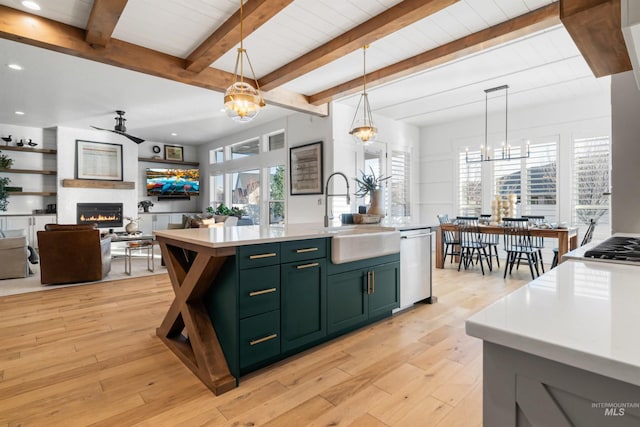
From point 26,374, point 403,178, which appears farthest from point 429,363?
point 403,178

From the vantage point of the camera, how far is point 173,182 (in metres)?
9.81

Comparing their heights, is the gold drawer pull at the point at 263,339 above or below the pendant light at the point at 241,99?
below

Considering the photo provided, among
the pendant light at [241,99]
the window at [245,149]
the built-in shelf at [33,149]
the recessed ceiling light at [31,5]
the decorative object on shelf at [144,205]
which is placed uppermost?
the recessed ceiling light at [31,5]

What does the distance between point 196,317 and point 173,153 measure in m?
8.84

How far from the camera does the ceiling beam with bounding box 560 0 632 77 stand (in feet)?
3.84

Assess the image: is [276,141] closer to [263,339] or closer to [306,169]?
[306,169]

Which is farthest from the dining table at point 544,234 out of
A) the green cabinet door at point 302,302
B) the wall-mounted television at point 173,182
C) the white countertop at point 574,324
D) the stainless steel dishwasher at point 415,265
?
the wall-mounted television at point 173,182

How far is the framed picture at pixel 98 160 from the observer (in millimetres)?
7941

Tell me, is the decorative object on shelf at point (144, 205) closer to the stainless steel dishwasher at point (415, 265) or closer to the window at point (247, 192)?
the window at point (247, 192)

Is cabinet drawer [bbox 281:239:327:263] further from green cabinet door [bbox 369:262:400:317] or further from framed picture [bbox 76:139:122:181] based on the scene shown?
framed picture [bbox 76:139:122:181]

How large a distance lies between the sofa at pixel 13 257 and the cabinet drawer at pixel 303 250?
15.5ft

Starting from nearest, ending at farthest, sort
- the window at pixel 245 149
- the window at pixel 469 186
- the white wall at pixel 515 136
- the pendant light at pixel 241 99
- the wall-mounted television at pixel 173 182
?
1. the pendant light at pixel 241 99
2. the white wall at pixel 515 136
3. the window at pixel 469 186
4. the window at pixel 245 149
5. the wall-mounted television at pixel 173 182

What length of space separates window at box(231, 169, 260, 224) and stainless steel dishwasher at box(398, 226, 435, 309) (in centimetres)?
523

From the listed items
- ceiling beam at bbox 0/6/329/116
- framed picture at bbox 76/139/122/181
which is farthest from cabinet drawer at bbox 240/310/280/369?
framed picture at bbox 76/139/122/181
